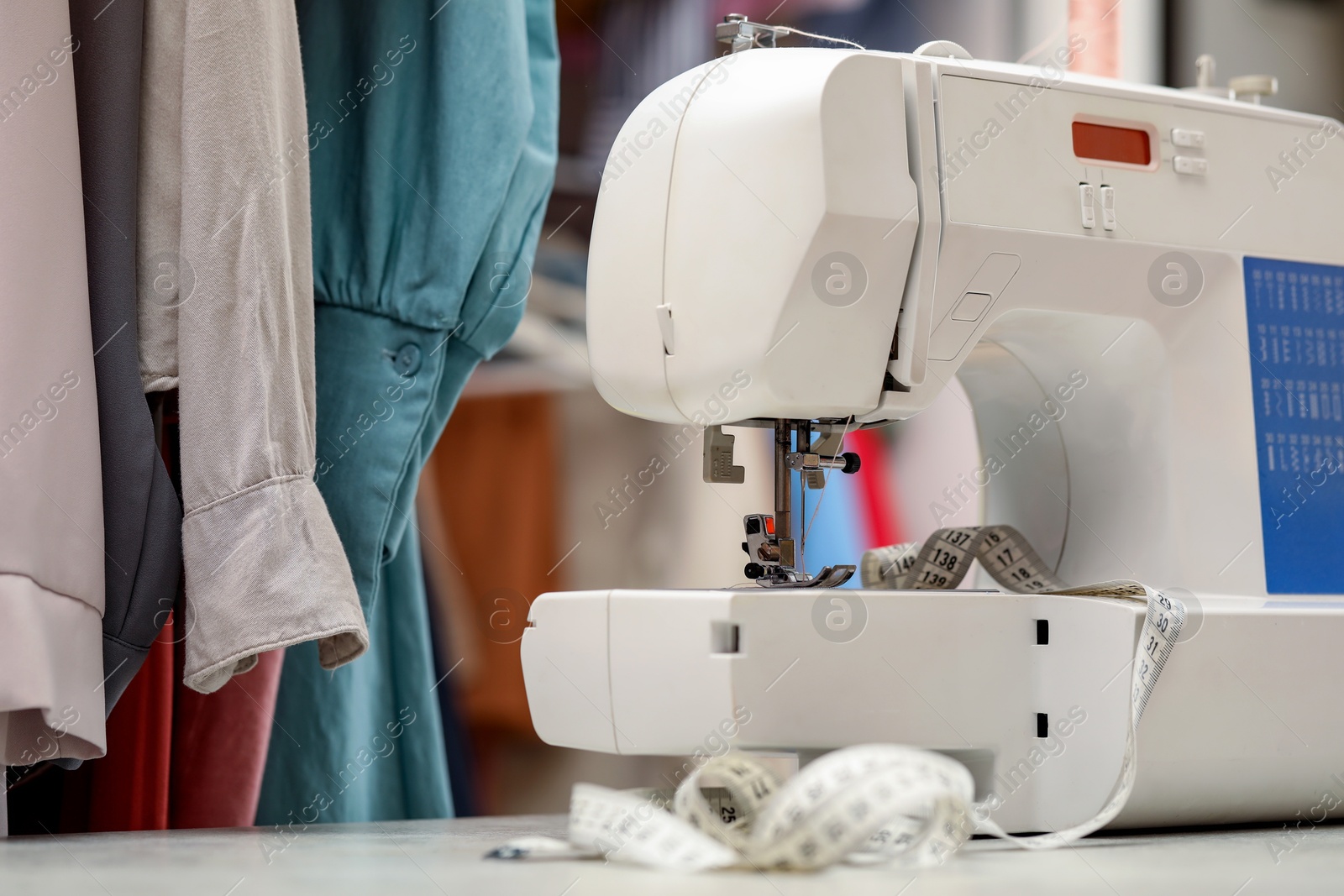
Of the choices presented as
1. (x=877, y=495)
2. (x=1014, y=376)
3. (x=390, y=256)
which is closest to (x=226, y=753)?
(x=390, y=256)

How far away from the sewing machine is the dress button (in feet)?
0.87

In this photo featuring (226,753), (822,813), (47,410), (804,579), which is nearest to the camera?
(822,813)

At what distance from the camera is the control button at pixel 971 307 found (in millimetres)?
1022

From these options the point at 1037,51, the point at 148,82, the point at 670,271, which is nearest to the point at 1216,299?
the point at 670,271

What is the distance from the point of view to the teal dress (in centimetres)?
125

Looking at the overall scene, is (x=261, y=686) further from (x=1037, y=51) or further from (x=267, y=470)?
(x=1037, y=51)

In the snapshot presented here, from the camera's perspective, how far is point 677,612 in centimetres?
90

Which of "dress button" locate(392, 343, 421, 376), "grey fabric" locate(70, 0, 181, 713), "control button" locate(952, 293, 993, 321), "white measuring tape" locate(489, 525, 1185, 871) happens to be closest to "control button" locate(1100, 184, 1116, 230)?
"control button" locate(952, 293, 993, 321)

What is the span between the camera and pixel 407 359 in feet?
4.19

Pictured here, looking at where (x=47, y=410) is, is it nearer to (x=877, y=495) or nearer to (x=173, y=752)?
(x=173, y=752)

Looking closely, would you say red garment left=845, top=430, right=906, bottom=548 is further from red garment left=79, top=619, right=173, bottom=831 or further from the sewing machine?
red garment left=79, top=619, right=173, bottom=831

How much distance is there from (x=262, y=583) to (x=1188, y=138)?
844 mm

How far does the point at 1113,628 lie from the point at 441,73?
834mm

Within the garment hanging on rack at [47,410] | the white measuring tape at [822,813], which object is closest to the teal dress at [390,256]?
the garment hanging on rack at [47,410]
